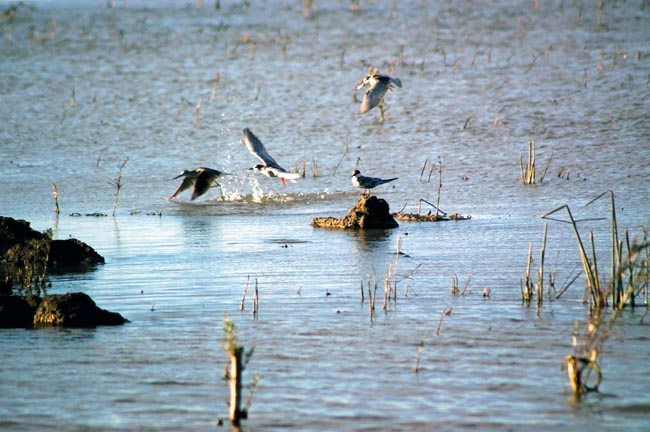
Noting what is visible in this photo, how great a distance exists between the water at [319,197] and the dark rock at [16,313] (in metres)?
0.27

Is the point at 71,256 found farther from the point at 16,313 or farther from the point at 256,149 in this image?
the point at 256,149

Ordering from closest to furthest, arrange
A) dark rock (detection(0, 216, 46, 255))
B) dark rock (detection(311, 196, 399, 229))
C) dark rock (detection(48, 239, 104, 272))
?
dark rock (detection(48, 239, 104, 272))
dark rock (detection(0, 216, 46, 255))
dark rock (detection(311, 196, 399, 229))

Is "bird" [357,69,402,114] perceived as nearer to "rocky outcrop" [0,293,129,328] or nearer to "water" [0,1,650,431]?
"water" [0,1,650,431]

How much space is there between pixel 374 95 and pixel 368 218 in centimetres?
293

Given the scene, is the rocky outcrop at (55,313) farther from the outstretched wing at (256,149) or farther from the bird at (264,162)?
the outstretched wing at (256,149)

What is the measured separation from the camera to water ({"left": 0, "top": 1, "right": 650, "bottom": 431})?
629 cm

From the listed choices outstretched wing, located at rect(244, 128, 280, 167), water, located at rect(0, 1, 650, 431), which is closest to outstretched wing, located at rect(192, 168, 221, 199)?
water, located at rect(0, 1, 650, 431)

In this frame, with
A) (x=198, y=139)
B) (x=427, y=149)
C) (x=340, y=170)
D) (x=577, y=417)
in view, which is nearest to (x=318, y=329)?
(x=577, y=417)

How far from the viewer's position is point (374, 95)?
15.1 meters

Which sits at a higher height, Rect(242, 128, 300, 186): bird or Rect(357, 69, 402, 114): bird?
Rect(357, 69, 402, 114): bird

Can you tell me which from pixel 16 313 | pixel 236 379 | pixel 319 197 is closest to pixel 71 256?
pixel 16 313

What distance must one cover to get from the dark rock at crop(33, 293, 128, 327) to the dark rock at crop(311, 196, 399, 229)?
5152 millimetres

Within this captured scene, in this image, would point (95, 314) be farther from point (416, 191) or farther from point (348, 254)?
point (416, 191)

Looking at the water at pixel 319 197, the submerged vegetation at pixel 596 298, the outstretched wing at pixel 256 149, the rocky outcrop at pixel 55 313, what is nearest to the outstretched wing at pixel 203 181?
the water at pixel 319 197
